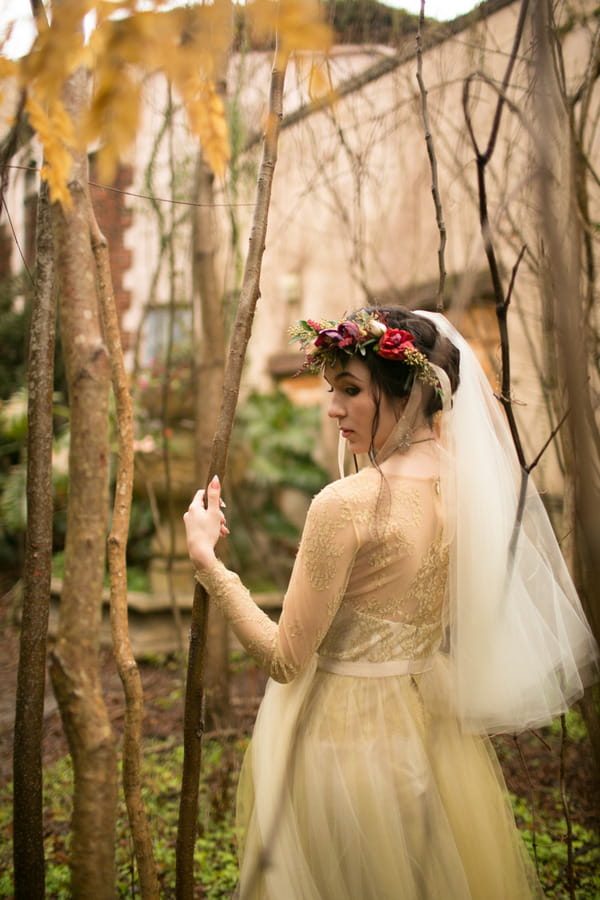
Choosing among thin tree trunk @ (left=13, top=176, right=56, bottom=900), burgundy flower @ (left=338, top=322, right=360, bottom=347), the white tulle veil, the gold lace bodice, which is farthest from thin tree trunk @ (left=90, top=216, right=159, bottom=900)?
the white tulle veil

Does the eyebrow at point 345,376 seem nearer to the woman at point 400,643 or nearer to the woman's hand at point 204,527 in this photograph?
the woman at point 400,643

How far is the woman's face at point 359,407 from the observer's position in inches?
65.8

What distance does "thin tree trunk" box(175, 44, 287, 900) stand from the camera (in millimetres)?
1592

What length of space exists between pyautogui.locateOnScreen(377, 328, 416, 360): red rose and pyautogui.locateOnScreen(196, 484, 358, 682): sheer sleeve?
340mm

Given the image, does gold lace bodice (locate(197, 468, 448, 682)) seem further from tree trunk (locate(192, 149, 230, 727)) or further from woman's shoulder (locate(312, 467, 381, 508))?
tree trunk (locate(192, 149, 230, 727))

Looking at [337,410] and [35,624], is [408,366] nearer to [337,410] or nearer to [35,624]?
[337,410]

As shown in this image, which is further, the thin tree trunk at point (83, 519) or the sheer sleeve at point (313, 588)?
the thin tree trunk at point (83, 519)

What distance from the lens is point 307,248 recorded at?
6.89m

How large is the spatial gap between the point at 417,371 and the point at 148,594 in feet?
15.0

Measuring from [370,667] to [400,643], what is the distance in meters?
0.09

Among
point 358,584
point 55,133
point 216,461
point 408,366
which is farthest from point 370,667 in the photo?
point 55,133

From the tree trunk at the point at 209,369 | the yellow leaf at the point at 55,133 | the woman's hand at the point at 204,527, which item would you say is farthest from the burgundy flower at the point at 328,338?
the tree trunk at the point at 209,369

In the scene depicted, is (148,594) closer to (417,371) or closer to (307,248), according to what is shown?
(307,248)

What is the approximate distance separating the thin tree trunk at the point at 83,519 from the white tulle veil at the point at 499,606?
93 cm
